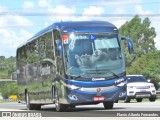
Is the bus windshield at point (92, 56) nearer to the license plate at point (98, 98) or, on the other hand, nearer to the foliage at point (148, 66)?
the license plate at point (98, 98)

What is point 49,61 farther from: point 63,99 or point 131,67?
point 131,67

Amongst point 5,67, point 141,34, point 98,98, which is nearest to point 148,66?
point 141,34

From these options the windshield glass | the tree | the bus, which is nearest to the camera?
the bus

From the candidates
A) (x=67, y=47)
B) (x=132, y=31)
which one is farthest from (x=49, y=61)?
(x=132, y=31)

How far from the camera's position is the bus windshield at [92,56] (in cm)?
2184

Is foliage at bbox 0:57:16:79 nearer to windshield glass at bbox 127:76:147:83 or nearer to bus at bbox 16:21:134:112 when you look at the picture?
windshield glass at bbox 127:76:147:83

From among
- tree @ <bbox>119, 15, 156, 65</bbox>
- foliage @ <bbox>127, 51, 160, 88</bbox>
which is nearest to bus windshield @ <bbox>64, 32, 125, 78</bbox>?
foliage @ <bbox>127, 51, 160, 88</bbox>

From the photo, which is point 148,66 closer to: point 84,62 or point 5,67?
point 84,62

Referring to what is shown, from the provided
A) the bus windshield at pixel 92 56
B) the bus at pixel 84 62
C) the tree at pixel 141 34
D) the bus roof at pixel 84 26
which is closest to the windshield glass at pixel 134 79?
the bus at pixel 84 62

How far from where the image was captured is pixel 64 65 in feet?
71.7

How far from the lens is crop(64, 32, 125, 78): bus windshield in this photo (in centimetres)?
2184

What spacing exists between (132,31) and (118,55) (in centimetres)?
9829

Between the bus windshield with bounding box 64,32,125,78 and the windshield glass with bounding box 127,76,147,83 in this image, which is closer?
the bus windshield with bounding box 64,32,125,78

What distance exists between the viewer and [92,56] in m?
22.0
